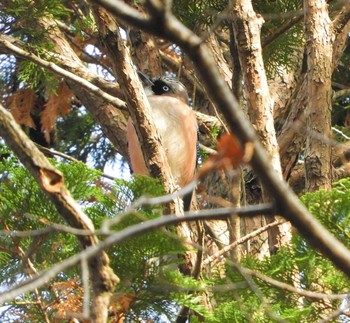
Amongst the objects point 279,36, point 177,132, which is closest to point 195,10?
point 279,36

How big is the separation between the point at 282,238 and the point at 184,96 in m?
2.11

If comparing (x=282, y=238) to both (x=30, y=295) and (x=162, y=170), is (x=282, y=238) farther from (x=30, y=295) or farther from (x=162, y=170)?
(x=30, y=295)

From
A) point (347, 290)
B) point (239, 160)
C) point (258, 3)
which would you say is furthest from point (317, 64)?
point (239, 160)

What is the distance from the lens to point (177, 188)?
13.4ft

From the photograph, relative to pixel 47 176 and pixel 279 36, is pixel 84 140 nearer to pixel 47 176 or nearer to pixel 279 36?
pixel 279 36

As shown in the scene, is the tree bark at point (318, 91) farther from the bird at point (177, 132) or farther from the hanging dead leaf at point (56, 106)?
the hanging dead leaf at point (56, 106)

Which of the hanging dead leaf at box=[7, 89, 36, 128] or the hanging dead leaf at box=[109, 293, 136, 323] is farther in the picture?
the hanging dead leaf at box=[7, 89, 36, 128]

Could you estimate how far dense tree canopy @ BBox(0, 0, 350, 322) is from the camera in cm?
193

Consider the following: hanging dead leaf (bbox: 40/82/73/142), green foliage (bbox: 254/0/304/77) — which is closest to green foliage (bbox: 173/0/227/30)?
green foliage (bbox: 254/0/304/77)

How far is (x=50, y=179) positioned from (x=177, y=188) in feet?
5.80

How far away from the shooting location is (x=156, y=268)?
11.0 ft

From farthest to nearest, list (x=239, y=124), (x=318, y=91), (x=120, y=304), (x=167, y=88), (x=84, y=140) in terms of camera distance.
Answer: (x=84, y=140) → (x=167, y=88) → (x=318, y=91) → (x=120, y=304) → (x=239, y=124)

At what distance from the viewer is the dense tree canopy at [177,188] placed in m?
1.93

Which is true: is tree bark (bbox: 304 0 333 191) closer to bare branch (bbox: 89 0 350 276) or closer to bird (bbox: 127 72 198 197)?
bird (bbox: 127 72 198 197)
